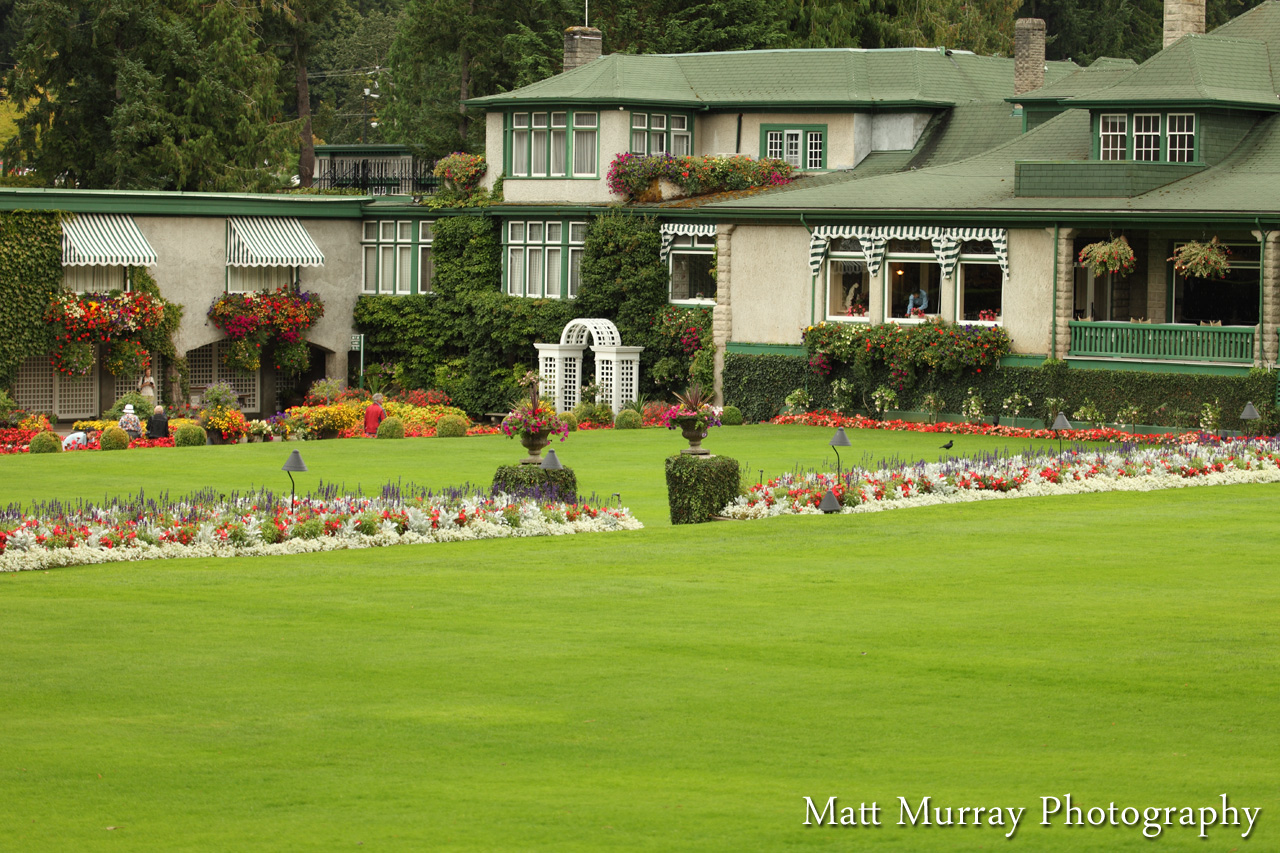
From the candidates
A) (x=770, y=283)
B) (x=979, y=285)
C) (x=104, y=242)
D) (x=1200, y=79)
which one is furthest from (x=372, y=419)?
(x=1200, y=79)

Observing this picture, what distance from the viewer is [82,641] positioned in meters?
14.3

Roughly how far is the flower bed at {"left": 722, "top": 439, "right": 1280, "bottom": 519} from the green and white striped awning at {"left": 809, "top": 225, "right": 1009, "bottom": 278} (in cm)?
996

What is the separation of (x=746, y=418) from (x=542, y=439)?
1817cm

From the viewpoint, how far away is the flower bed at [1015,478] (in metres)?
23.0

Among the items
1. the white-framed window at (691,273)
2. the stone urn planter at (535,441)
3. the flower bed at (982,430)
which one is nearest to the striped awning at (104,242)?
the white-framed window at (691,273)

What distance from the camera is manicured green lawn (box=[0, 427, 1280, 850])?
9.72m

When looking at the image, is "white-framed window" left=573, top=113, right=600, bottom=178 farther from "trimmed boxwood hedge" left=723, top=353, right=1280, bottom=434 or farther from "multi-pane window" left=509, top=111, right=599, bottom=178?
"trimmed boxwood hedge" left=723, top=353, right=1280, bottom=434

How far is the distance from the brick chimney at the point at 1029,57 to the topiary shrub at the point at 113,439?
76.8 feet

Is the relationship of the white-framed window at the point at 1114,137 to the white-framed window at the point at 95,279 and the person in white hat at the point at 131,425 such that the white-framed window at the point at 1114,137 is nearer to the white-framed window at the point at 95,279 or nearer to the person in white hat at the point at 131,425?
the person in white hat at the point at 131,425

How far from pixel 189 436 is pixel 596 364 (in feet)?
37.1

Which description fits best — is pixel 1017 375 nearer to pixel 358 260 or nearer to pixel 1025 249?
pixel 1025 249

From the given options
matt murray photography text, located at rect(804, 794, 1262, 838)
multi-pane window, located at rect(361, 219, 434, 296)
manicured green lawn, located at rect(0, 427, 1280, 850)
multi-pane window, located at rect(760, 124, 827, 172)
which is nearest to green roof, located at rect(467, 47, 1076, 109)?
multi-pane window, located at rect(760, 124, 827, 172)

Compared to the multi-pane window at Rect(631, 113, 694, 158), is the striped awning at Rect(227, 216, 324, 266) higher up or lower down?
lower down

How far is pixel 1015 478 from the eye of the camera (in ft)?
81.7
